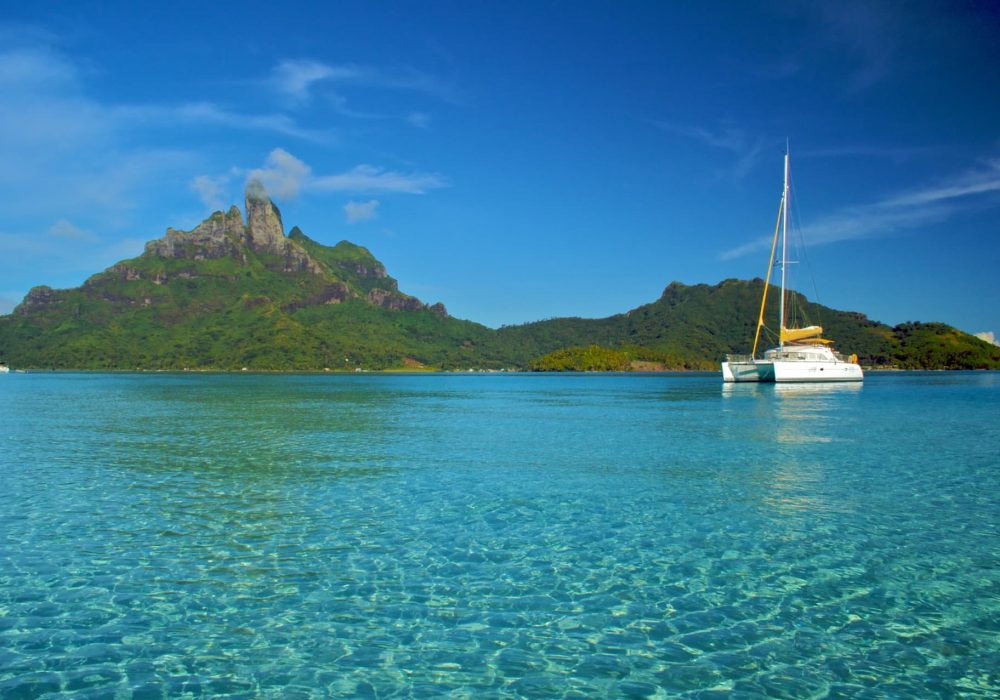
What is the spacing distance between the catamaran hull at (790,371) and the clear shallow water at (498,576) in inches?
3038

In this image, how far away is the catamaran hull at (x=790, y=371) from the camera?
98.8 meters

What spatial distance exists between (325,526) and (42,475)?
41.7 feet

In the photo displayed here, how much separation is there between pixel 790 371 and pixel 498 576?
9905 cm

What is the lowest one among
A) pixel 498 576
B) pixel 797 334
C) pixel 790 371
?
pixel 498 576

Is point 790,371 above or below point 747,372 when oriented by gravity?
above

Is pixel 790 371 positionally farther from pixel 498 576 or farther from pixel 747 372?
pixel 498 576

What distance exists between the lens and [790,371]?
98938mm

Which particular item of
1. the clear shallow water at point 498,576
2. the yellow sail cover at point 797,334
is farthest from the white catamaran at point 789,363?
the clear shallow water at point 498,576

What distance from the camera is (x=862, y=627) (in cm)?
898

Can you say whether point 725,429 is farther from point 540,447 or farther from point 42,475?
point 42,475

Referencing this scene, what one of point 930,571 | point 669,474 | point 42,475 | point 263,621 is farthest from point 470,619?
point 42,475

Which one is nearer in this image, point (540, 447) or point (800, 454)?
point (800, 454)

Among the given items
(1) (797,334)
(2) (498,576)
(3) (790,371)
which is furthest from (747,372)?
(2) (498,576)

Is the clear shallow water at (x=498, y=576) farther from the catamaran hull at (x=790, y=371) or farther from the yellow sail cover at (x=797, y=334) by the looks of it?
the yellow sail cover at (x=797, y=334)
